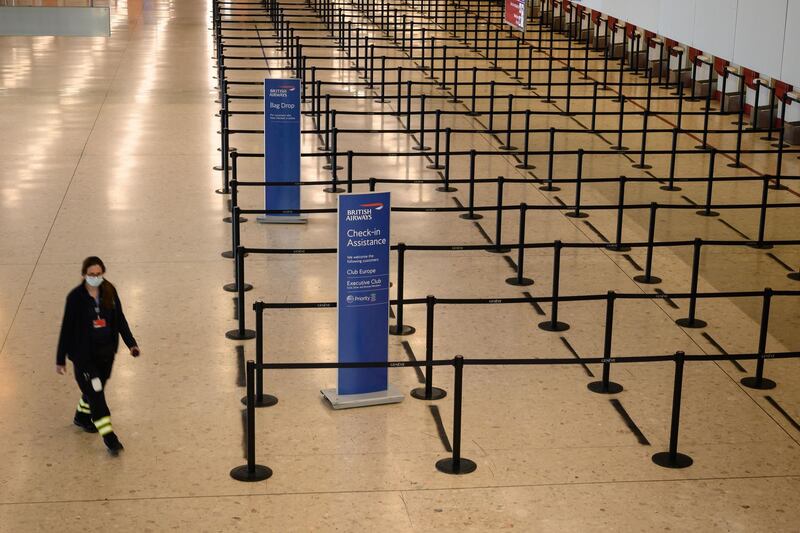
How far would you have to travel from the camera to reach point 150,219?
14.3 metres

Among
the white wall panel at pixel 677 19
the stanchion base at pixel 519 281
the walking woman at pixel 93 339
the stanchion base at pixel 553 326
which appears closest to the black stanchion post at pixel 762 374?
the stanchion base at pixel 553 326

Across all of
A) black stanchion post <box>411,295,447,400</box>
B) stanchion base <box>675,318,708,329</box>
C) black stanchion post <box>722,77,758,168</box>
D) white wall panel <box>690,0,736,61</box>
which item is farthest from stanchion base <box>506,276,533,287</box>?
black stanchion post <box>722,77,758,168</box>

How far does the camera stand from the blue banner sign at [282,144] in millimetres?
14148

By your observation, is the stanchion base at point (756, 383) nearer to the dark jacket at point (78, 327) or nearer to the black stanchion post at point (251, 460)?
the black stanchion post at point (251, 460)

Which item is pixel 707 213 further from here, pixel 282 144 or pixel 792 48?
pixel 282 144

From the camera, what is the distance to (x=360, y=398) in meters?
9.10

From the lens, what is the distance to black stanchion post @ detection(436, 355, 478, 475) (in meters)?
7.88

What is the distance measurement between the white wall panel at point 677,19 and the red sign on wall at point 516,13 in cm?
987

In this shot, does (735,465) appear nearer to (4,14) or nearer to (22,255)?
(22,255)

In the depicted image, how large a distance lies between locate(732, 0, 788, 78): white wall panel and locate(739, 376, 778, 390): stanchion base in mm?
3704

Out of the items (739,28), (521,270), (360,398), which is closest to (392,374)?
(360,398)

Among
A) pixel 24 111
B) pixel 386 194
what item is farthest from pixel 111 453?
pixel 24 111

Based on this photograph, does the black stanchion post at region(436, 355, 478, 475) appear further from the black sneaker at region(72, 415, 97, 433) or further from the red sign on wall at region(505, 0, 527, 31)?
the red sign on wall at region(505, 0, 527, 31)

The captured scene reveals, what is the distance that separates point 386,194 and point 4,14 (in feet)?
56.0
